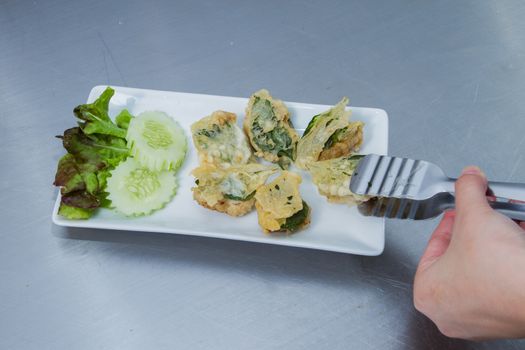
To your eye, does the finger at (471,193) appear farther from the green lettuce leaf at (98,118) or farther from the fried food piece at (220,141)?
the green lettuce leaf at (98,118)

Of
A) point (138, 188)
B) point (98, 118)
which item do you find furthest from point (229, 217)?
point (98, 118)

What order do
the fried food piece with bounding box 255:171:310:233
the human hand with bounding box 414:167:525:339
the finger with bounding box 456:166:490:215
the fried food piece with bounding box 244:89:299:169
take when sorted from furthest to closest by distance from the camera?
the fried food piece with bounding box 244:89:299:169 < the fried food piece with bounding box 255:171:310:233 < the finger with bounding box 456:166:490:215 < the human hand with bounding box 414:167:525:339

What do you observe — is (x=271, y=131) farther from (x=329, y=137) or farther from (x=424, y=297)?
(x=424, y=297)

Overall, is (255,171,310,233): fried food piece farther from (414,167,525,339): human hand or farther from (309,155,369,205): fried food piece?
(414,167,525,339): human hand

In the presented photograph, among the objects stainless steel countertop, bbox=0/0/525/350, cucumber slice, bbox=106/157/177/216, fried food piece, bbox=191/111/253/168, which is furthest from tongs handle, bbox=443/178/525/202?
cucumber slice, bbox=106/157/177/216

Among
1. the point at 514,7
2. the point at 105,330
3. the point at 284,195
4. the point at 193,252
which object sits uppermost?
the point at 514,7

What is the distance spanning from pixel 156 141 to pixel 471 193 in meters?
1.07

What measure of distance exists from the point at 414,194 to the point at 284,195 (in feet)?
1.38

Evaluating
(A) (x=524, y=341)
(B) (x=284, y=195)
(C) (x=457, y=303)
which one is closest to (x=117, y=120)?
(B) (x=284, y=195)

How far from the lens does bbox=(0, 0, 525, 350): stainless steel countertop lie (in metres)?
1.81

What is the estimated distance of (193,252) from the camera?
1929mm

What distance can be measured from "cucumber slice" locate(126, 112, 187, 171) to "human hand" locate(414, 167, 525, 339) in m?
0.94

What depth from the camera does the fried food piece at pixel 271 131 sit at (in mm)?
1952

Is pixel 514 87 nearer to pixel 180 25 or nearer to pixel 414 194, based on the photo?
pixel 414 194
